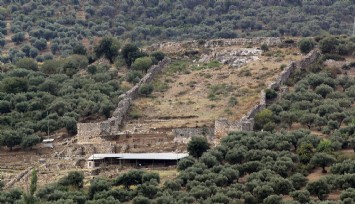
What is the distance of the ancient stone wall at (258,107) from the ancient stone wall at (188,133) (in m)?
0.95

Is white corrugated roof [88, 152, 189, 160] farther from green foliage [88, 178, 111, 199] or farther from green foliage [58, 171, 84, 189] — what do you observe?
green foliage [88, 178, 111, 199]

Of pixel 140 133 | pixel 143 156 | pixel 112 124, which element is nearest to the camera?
pixel 143 156

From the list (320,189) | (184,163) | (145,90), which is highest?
(145,90)

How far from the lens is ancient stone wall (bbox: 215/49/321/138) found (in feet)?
211

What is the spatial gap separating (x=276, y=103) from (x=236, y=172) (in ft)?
41.0

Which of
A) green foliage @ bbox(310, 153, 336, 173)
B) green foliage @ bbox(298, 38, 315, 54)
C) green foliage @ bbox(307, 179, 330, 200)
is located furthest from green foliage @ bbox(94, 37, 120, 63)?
green foliage @ bbox(307, 179, 330, 200)

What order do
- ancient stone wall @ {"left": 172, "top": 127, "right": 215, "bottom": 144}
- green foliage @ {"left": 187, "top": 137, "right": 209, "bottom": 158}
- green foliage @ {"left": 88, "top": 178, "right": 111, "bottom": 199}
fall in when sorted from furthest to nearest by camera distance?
ancient stone wall @ {"left": 172, "top": 127, "right": 215, "bottom": 144} → green foliage @ {"left": 187, "top": 137, "right": 209, "bottom": 158} → green foliage @ {"left": 88, "top": 178, "right": 111, "bottom": 199}

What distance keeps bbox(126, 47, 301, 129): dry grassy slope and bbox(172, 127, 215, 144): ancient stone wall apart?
1590 millimetres

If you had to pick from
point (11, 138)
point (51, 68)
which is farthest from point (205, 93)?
point (11, 138)

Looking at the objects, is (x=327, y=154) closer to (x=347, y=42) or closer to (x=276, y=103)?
(x=276, y=103)

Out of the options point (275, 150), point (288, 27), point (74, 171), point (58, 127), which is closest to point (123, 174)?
point (74, 171)

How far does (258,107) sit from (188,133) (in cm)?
487

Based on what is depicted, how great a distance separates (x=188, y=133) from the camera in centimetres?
6569

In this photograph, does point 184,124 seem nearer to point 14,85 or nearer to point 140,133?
point 140,133
